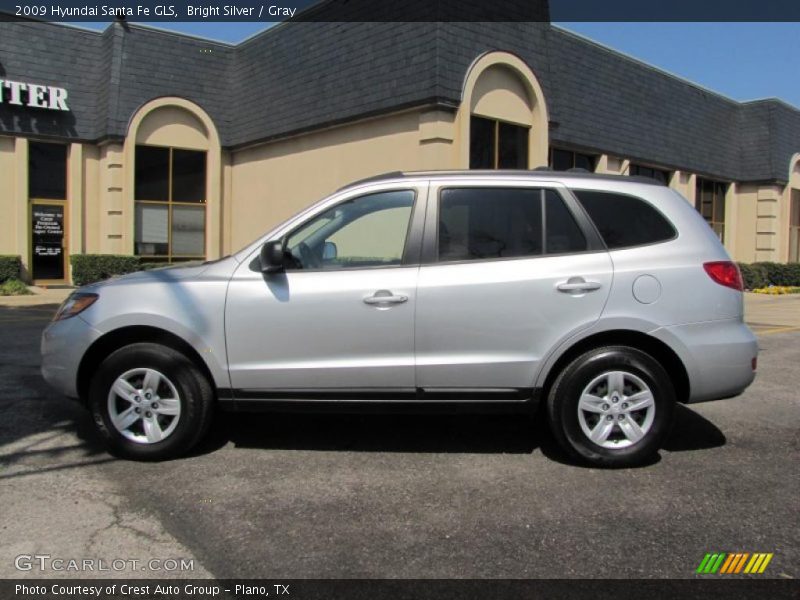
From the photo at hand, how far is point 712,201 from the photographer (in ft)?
78.9

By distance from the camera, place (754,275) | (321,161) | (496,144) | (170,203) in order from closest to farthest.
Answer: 1. (496,144)
2. (321,161)
3. (170,203)
4. (754,275)

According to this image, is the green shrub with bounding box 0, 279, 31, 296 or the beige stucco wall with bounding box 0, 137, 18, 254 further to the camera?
the beige stucco wall with bounding box 0, 137, 18, 254

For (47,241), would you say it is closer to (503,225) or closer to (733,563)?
(503,225)

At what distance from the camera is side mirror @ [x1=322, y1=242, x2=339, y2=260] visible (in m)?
4.77

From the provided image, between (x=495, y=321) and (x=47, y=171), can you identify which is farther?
(x=47, y=171)

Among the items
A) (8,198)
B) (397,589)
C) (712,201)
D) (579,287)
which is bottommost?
(397,589)

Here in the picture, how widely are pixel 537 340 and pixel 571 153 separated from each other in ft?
47.5

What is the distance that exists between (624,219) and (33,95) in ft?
56.0

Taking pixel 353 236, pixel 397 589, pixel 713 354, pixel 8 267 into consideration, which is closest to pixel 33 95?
pixel 8 267

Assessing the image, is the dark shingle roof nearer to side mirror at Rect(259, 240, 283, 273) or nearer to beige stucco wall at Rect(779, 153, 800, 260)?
beige stucco wall at Rect(779, 153, 800, 260)

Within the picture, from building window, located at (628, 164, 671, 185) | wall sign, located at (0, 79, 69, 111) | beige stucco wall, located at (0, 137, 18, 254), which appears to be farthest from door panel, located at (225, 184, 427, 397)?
building window, located at (628, 164, 671, 185)

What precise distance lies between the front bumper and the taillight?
13.5 ft

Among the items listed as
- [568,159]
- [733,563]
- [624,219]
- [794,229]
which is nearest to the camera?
[733,563]

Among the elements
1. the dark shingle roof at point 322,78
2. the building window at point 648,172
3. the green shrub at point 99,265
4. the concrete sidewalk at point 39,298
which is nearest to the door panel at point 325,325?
the dark shingle roof at point 322,78
